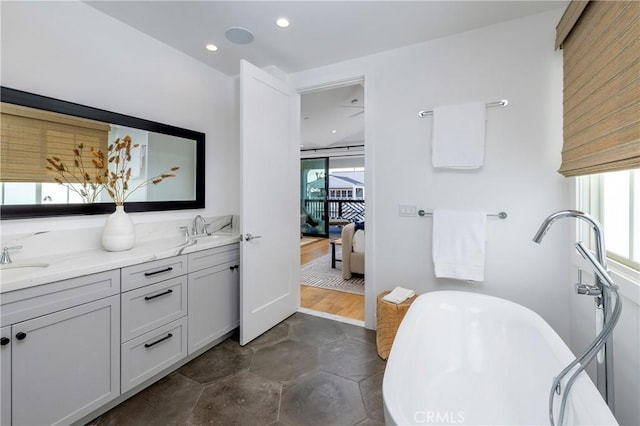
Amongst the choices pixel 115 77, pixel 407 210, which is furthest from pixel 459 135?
pixel 115 77

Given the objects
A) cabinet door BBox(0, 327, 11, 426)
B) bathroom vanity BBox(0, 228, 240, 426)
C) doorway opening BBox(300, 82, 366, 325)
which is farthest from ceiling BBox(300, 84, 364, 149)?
cabinet door BBox(0, 327, 11, 426)

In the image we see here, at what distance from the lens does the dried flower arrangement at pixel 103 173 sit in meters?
1.81

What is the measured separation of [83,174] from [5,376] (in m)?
1.19

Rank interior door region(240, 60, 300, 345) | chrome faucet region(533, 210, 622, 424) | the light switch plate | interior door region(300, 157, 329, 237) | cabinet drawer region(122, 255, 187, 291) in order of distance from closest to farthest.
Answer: chrome faucet region(533, 210, 622, 424) < cabinet drawer region(122, 255, 187, 291) < interior door region(240, 60, 300, 345) < the light switch plate < interior door region(300, 157, 329, 237)

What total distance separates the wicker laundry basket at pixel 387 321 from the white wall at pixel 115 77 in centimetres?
186

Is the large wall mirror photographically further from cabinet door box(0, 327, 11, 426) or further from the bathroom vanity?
cabinet door box(0, 327, 11, 426)

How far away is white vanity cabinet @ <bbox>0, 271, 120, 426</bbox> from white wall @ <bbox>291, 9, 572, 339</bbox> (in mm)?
1953

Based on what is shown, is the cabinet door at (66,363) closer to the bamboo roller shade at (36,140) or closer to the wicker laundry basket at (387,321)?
the bamboo roller shade at (36,140)

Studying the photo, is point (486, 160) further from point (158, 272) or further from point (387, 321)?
point (158, 272)

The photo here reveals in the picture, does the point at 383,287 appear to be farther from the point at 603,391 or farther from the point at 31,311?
the point at 31,311

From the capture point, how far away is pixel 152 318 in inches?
71.9

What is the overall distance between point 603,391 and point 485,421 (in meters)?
0.56

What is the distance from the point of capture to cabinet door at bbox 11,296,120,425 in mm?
1297

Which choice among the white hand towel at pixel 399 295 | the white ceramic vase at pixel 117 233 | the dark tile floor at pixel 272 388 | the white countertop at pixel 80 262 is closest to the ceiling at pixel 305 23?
the white ceramic vase at pixel 117 233
